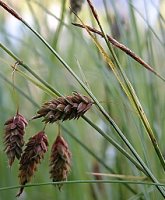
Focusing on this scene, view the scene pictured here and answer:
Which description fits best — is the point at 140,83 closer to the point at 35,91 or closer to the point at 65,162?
the point at 35,91

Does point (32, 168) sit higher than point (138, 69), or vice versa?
point (138, 69)

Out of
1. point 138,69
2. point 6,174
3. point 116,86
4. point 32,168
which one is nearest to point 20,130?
point 32,168

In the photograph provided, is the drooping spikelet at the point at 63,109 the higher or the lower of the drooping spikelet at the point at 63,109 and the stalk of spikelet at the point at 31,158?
the higher

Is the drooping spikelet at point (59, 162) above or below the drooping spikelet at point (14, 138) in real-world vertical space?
below

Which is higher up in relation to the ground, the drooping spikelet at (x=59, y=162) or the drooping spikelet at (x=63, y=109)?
the drooping spikelet at (x=63, y=109)
